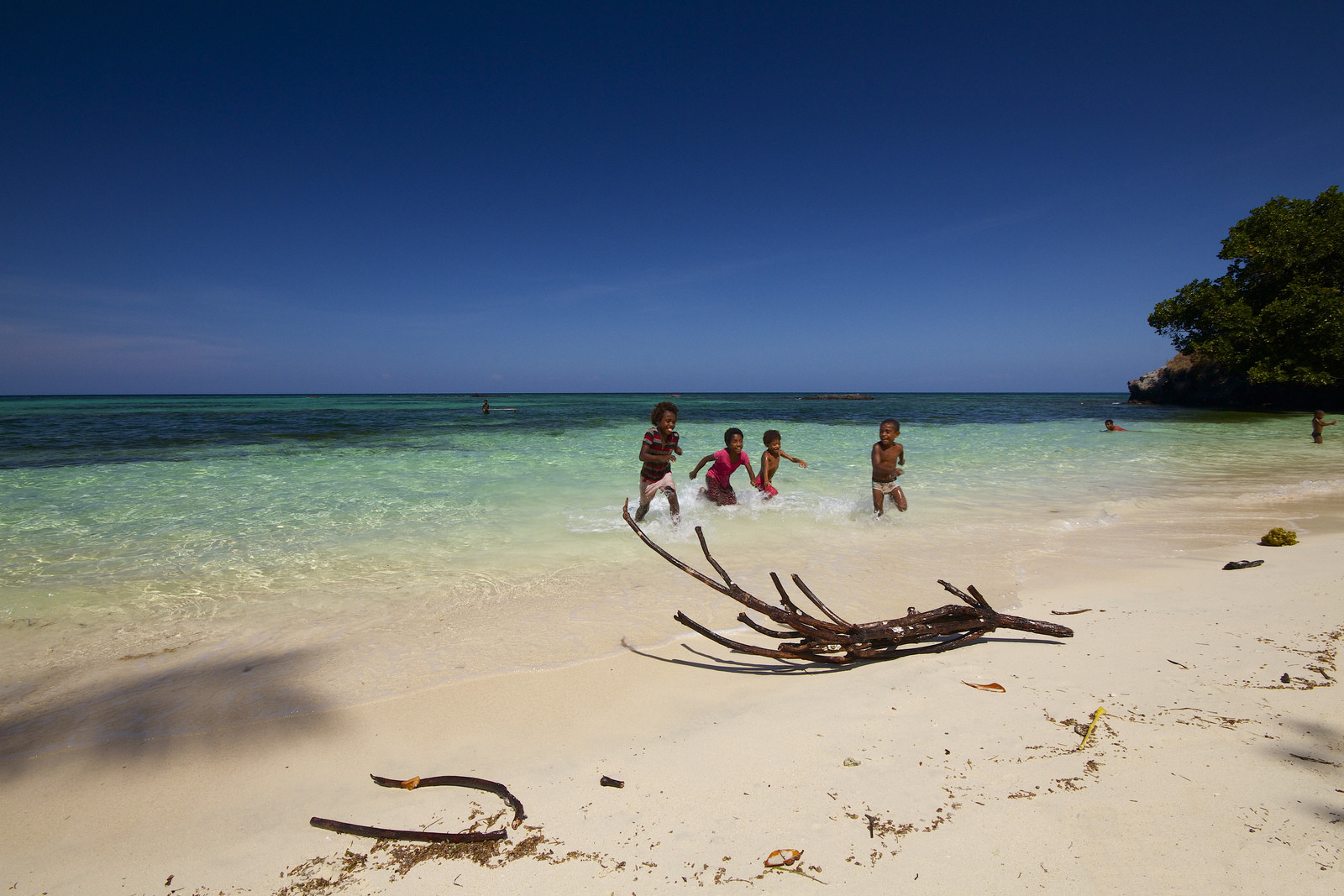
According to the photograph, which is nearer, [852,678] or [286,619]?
[852,678]

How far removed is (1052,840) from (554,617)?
312 centimetres

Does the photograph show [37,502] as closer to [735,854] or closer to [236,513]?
[236,513]

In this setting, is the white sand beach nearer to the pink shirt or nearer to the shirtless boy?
the shirtless boy

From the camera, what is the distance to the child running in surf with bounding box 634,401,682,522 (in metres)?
6.92

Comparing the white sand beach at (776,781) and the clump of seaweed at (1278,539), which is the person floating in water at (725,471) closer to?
the white sand beach at (776,781)

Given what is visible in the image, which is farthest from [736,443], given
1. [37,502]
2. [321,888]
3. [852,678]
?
[37,502]

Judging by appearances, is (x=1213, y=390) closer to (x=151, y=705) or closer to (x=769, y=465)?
(x=769, y=465)

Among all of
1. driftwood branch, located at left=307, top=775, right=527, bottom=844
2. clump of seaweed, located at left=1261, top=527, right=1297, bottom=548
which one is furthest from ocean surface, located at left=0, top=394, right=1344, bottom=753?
driftwood branch, located at left=307, top=775, right=527, bottom=844

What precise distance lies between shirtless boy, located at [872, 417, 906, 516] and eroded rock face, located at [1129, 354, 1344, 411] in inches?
1373

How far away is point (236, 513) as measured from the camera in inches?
298

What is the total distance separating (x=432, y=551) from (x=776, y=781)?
483 cm

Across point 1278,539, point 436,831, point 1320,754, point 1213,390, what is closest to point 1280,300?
point 1213,390

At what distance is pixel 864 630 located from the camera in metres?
2.83

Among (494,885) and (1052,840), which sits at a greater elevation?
(1052,840)
